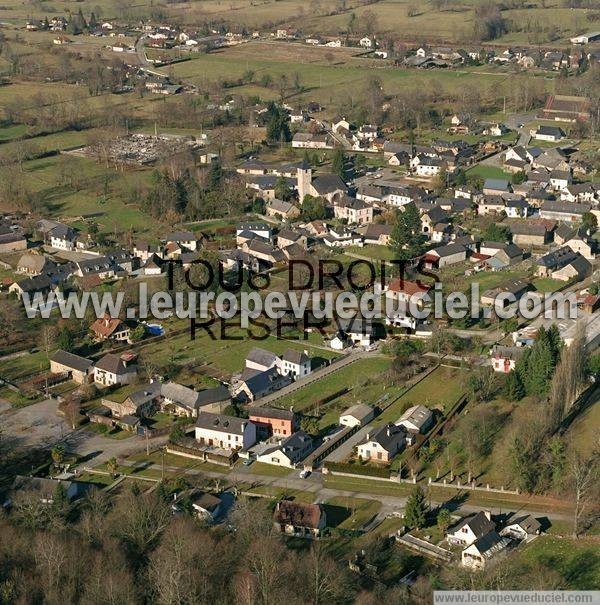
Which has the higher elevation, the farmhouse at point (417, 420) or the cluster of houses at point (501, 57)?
the cluster of houses at point (501, 57)

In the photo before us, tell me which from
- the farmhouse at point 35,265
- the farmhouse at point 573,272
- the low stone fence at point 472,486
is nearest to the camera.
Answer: the low stone fence at point 472,486

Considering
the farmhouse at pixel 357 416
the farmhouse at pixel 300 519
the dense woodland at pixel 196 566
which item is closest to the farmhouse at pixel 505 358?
the farmhouse at pixel 357 416

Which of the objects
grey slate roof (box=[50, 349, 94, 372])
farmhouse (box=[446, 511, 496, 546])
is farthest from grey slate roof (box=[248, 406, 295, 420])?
farmhouse (box=[446, 511, 496, 546])

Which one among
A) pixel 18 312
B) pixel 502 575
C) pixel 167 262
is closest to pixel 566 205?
pixel 167 262

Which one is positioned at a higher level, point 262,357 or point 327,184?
point 327,184

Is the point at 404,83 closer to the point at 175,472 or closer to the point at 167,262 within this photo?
the point at 167,262

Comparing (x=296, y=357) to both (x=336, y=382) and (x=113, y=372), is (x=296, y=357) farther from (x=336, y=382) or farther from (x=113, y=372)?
(x=113, y=372)

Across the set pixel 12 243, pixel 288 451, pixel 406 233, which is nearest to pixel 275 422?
pixel 288 451

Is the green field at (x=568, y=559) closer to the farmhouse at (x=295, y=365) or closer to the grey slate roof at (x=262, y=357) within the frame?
the farmhouse at (x=295, y=365)

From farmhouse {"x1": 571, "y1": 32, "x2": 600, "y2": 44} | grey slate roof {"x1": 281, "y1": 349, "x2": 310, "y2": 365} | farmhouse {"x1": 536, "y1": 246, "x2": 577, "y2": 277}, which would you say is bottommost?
grey slate roof {"x1": 281, "y1": 349, "x2": 310, "y2": 365}

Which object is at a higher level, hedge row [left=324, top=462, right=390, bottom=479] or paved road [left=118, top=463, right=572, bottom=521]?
hedge row [left=324, top=462, right=390, bottom=479]

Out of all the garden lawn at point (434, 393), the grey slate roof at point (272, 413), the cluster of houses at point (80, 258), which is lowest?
the garden lawn at point (434, 393)

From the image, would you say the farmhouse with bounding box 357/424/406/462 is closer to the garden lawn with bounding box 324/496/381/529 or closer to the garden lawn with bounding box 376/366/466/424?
the garden lawn with bounding box 376/366/466/424
